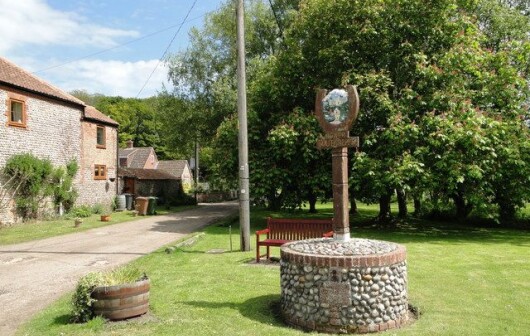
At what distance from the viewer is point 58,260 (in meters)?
12.1

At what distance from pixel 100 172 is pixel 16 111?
7.97 m

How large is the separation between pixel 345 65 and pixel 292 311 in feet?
47.6

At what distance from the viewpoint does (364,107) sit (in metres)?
18.3

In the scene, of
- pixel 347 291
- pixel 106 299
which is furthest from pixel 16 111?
pixel 347 291

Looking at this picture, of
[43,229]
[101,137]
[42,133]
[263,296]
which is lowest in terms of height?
[263,296]

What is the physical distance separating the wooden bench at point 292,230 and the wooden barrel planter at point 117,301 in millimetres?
4672

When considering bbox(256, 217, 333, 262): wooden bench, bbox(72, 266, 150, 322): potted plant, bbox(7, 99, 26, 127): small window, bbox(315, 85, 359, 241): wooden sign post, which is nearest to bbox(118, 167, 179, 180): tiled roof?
bbox(7, 99, 26, 127): small window

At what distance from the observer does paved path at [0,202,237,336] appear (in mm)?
8094

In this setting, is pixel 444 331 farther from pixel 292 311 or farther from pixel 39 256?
pixel 39 256

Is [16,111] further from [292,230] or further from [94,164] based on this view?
[292,230]

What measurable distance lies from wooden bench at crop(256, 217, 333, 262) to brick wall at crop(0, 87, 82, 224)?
15.1 metres

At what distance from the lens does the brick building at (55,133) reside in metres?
20.9

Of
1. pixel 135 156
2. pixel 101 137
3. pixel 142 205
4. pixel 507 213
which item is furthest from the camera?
pixel 135 156

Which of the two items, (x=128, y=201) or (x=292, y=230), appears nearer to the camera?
(x=292, y=230)
